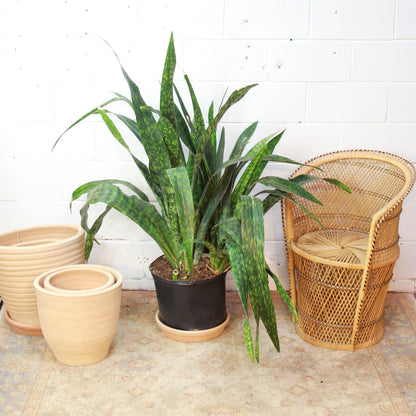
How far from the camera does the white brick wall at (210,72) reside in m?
2.02

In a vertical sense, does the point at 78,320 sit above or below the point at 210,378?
above

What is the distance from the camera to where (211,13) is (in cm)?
202

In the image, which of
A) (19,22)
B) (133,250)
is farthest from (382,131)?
(19,22)

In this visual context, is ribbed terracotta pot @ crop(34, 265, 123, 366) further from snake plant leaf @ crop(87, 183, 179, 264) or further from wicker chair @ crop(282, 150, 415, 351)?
wicker chair @ crop(282, 150, 415, 351)

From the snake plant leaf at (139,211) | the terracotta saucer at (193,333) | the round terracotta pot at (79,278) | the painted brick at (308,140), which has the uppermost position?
the painted brick at (308,140)


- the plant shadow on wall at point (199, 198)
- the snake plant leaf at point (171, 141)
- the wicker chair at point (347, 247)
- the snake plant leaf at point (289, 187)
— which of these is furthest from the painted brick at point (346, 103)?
the snake plant leaf at point (171, 141)

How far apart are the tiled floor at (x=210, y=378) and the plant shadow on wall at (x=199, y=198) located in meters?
0.11

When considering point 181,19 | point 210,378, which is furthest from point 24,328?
point 181,19

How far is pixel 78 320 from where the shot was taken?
163 cm

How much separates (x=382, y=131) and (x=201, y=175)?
0.81 m

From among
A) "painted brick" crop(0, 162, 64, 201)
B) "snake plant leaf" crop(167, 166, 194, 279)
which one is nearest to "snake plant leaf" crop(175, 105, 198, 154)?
"snake plant leaf" crop(167, 166, 194, 279)

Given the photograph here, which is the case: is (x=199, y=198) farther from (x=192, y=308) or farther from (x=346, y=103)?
(x=346, y=103)

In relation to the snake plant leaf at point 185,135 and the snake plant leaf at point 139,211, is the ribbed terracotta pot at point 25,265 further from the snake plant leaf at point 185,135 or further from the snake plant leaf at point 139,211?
the snake plant leaf at point 185,135

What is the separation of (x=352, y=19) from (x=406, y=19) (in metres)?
0.21
